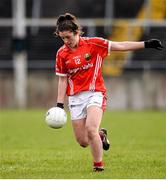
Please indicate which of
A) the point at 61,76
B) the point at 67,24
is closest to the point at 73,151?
the point at 61,76

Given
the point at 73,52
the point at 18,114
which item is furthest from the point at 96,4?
the point at 73,52

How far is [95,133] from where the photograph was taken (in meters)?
10.7

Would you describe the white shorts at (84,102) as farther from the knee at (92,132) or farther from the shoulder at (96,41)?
the shoulder at (96,41)

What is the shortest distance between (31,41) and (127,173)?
23.2 meters

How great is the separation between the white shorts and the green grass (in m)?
0.78

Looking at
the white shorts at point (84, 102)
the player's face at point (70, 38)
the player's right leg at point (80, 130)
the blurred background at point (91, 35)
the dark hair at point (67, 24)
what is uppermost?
the dark hair at point (67, 24)

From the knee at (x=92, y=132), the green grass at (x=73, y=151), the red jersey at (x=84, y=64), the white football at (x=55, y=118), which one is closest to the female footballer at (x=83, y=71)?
the red jersey at (x=84, y=64)

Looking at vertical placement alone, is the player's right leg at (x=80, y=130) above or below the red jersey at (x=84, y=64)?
below

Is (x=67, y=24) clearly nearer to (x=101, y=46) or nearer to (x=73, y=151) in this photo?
(x=101, y=46)

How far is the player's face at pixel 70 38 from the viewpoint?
35.6ft

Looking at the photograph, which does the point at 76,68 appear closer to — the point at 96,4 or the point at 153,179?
the point at 153,179

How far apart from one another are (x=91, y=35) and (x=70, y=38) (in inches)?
880

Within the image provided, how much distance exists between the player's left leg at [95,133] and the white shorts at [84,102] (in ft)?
0.44

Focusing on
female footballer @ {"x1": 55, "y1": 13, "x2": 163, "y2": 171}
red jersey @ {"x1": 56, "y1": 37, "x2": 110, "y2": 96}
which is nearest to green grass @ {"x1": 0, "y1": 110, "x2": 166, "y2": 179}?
female footballer @ {"x1": 55, "y1": 13, "x2": 163, "y2": 171}
